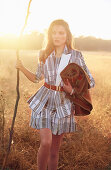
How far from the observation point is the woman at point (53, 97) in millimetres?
2277

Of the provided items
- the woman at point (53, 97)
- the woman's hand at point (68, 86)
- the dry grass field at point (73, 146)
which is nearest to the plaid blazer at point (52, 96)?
the woman at point (53, 97)

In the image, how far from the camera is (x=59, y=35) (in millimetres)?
2562

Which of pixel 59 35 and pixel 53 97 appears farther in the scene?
pixel 59 35

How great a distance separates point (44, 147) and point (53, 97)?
0.56m

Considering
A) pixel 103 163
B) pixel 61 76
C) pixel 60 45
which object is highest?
pixel 60 45

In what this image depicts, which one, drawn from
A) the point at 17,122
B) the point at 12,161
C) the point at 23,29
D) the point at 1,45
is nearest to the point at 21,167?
the point at 12,161

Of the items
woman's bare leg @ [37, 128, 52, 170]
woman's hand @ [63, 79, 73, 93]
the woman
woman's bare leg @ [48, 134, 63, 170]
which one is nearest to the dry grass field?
woman's bare leg @ [48, 134, 63, 170]

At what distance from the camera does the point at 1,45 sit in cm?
3428

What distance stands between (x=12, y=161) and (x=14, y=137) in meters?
0.59

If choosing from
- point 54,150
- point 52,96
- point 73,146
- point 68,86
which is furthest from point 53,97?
point 73,146

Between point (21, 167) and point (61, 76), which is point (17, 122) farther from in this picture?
point (61, 76)

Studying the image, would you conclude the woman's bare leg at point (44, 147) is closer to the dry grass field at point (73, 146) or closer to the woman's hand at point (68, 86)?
the woman's hand at point (68, 86)

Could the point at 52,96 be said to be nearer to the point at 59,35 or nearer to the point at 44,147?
the point at 44,147

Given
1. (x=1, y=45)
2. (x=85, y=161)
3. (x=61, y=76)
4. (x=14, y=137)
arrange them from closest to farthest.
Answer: (x=61, y=76) < (x=85, y=161) < (x=14, y=137) < (x=1, y=45)
